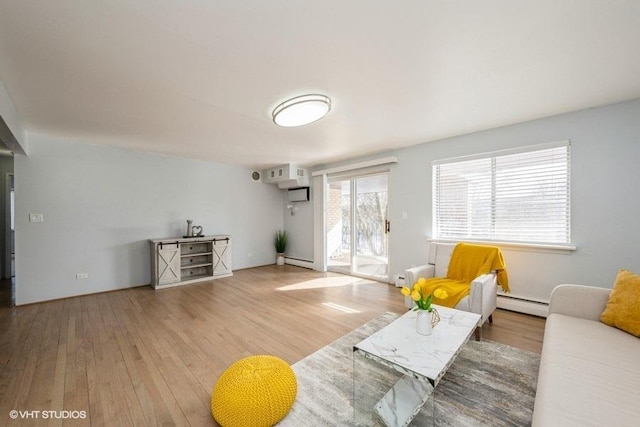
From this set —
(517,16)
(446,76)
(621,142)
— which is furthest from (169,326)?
(621,142)

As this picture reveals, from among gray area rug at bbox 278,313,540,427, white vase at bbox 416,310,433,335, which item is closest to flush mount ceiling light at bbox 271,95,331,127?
white vase at bbox 416,310,433,335

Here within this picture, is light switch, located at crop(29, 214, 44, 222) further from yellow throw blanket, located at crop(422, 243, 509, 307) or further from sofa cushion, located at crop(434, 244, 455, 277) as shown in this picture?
sofa cushion, located at crop(434, 244, 455, 277)

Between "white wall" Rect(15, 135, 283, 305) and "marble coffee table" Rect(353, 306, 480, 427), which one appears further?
"white wall" Rect(15, 135, 283, 305)

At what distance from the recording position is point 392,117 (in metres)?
2.95

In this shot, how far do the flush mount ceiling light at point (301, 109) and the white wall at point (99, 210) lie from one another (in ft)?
10.5

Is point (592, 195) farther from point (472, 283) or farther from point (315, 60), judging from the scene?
point (315, 60)

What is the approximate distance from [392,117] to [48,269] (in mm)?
5295

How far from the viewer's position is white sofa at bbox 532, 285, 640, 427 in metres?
1.05

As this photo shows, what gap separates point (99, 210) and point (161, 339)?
287 centimetres

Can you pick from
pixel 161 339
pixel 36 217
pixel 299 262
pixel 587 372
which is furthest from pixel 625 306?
pixel 36 217

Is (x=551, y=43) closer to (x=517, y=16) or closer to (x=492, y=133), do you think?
(x=517, y=16)

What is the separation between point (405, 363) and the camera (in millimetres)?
1393

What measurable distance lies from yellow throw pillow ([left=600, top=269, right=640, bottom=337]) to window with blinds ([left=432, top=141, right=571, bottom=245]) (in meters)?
1.27

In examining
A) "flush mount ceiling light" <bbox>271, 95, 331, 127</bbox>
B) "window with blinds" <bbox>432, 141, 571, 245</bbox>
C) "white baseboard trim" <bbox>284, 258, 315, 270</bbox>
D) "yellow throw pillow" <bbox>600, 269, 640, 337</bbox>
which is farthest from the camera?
"white baseboard trim" <bbox>284, 258, 315, 270</bbox>
